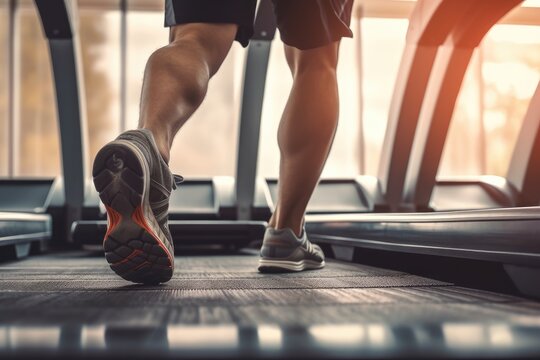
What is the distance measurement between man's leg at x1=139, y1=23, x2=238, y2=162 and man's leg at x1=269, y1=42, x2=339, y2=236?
349 mm

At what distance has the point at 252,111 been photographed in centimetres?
402

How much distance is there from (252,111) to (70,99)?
1377 millimetres

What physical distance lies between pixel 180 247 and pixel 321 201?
1.17 m

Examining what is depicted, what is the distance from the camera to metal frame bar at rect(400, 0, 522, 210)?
346cm

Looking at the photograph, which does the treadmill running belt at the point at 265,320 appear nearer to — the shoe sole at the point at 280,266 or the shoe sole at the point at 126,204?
the shoe sole at the point at 126,204

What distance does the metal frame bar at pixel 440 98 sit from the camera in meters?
3.46

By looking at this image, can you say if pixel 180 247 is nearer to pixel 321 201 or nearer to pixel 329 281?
pixel 321 201

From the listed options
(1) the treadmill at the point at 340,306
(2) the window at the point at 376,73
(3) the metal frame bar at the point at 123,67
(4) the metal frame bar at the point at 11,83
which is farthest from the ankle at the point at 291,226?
(4) the metal frame bar at the point at 11,83

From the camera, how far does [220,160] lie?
6941 mm

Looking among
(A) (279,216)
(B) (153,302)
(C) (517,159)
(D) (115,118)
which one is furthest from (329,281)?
(D) (115,118)

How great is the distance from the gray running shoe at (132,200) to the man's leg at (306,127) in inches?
22.4

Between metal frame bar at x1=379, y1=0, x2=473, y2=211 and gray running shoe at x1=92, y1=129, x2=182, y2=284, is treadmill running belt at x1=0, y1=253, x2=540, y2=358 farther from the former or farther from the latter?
metal frame bar at x1=379, y1=0, x2=473, y2=211

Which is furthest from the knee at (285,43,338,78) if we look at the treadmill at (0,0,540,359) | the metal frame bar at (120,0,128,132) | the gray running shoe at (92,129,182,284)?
the metal frame bar at (120,0,128,132)

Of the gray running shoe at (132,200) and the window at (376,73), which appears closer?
the gray running shoe at (132,200)
